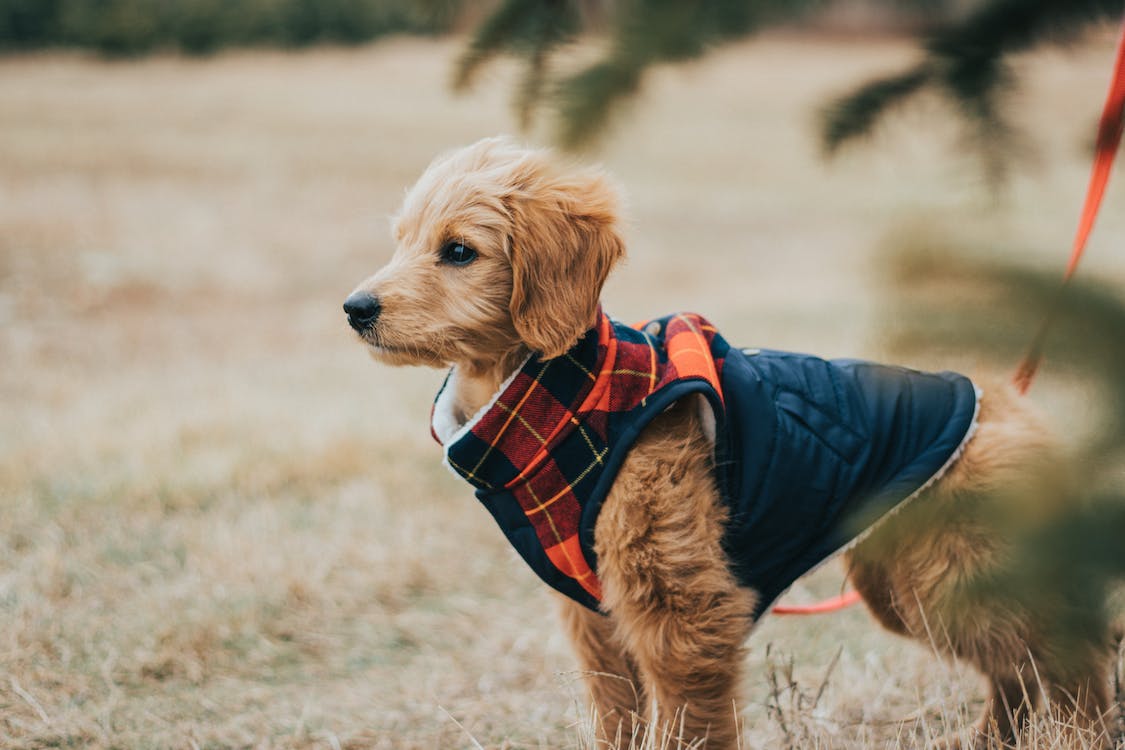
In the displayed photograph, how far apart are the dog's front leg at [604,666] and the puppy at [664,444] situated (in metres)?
0.03

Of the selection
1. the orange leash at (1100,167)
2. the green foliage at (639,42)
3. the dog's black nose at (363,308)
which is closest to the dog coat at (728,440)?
the dog's black nose at (363,308)

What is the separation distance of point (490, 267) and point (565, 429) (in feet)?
1.79

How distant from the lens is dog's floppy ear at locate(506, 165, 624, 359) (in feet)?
7.89

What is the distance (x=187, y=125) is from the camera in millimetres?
15234

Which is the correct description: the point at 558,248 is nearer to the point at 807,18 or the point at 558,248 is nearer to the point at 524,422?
the point at 524,422

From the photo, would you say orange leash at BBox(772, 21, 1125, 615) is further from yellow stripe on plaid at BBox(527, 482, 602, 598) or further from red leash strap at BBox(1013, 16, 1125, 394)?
yellow stripe on plaid at BBox(527, 482, 602, 598)

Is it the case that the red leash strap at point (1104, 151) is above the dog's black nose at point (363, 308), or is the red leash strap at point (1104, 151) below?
above

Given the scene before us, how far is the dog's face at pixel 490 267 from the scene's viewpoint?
8.02 feet

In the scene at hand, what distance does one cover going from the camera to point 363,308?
7.98ft

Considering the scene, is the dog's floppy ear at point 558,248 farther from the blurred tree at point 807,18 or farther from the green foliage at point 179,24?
the green foliage at point 179,24

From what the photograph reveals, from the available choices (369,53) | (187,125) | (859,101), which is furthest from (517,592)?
(369,53)

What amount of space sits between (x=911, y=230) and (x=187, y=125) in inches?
633

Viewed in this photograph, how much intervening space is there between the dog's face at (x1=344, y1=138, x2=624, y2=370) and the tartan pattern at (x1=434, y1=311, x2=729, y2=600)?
12cm

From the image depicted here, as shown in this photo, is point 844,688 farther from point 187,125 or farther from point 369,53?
point 369,53
